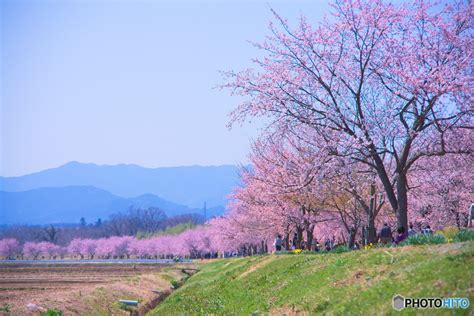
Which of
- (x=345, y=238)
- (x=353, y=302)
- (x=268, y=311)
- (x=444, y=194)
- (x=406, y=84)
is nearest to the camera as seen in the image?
(x=353, y=302)

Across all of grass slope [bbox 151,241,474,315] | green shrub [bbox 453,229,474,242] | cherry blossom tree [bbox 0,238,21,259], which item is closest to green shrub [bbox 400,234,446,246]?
grass slope [bbox 151,241,474,315]

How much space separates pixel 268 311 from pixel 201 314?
19.2 ft

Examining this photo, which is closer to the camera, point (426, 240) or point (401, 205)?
point (426, 240)

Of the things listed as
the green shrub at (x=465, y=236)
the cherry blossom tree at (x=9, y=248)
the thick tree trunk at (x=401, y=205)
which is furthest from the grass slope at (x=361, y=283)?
the cherry blossom tree at (x=9, y=248)

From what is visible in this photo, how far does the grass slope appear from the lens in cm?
1153

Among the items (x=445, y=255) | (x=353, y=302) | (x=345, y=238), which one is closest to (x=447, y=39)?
(x=445, y=255)

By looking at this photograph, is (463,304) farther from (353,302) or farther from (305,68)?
(305,68)

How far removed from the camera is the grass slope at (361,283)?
11531 millimetres

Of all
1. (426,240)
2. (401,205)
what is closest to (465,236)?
(426,240)

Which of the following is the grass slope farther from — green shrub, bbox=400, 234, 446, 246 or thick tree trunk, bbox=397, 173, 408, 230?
thick tree trunk, bbox=397, 173, 408, 230

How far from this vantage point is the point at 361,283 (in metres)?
14.1

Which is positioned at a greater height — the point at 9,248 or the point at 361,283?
the point at 361,283

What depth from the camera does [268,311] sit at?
16.6 m

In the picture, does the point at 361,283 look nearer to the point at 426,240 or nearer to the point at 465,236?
the point at 426,240
